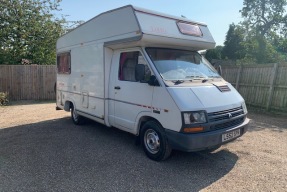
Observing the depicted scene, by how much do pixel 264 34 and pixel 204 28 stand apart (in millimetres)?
26112

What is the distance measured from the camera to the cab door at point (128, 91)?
4.86m

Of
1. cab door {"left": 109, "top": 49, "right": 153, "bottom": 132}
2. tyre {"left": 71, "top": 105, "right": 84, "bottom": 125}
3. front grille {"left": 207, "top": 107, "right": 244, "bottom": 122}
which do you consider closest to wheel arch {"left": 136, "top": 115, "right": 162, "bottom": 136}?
cab door {"left": 109, "top": 49, "right": 153, "bottom": 132}

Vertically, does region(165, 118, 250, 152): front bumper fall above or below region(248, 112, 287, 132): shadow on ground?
above

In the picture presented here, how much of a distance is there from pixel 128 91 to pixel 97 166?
1.66 metres

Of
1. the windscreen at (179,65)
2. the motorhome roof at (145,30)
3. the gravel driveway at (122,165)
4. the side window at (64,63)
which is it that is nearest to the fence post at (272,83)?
the gravel driveway at (122,165)

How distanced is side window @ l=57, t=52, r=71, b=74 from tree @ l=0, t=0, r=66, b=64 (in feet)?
27.8

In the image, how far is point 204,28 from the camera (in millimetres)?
5926

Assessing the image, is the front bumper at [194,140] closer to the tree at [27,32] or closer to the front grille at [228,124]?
the front grille at [228,124]

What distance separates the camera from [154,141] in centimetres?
479

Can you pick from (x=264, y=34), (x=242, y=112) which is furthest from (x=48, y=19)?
(x=264, y=34)

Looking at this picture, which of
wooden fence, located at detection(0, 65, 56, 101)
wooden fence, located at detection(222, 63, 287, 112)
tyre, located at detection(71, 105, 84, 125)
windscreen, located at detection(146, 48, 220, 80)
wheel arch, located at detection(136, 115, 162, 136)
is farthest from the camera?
Result: wooden fence, located at detection(0, 65, 56, 101)

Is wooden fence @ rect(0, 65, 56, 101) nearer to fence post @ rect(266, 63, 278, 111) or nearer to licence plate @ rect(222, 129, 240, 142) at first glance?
fence post @ rect(266, 63, 278, 111)

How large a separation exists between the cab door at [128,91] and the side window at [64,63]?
2.62 metres

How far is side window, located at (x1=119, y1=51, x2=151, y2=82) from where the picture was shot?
505 centimetres
